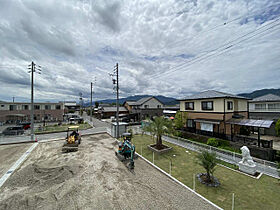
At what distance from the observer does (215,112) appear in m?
16.3

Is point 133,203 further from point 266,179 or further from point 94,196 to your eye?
point 266,179

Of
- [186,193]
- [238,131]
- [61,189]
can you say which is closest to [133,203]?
[186,193]

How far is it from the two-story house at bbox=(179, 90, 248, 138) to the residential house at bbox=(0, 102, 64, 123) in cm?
3425

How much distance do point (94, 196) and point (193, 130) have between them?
17.5 metres

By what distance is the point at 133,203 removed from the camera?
5828 millimetres

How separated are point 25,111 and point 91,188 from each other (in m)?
40.2

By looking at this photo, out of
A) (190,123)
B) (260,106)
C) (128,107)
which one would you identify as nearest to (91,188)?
(190,123)

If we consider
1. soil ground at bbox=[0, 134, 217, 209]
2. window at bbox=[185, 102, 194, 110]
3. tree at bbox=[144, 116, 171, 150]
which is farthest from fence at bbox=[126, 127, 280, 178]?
window at bbox=[185, 102, 194, 110]

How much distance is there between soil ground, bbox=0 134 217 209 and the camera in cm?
574

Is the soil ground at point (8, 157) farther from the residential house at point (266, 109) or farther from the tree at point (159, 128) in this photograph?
the residential house at point (266, 109)

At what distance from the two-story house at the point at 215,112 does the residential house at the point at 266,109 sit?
146 inches

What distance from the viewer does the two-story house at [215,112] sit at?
1552 centimetres

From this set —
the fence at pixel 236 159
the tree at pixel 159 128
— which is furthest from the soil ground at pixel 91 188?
the fence at pixel 236 159

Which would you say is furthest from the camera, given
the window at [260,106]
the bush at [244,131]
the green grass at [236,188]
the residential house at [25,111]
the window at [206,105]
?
the residential house at [25,111]
